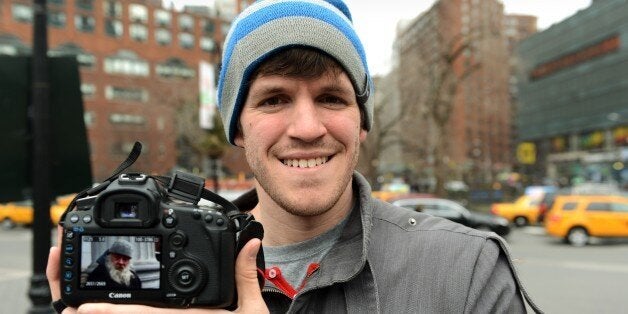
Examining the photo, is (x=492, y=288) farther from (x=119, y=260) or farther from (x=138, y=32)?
(x=138, y=32)

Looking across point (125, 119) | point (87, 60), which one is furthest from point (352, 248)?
point (87, 60)

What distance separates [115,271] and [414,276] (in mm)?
737

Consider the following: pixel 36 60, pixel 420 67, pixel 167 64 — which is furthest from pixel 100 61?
pixel 36 60

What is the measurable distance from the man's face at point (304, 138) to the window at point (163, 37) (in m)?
59.7

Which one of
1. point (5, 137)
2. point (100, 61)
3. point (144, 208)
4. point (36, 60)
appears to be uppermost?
point (100, 61)

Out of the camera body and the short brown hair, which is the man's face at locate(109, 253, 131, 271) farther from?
the short brown hair

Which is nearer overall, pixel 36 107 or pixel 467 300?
pixel 467 300

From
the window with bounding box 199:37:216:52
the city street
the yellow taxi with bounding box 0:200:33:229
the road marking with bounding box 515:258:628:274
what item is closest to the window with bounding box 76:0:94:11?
the window with bounding box 199:37:216:52

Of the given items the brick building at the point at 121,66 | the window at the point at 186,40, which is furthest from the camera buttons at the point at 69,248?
the window at the point at 186,40

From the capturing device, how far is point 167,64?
191 ft

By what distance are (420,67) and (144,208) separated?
2615 centimetres

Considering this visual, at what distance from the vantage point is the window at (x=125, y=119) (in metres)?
52.9

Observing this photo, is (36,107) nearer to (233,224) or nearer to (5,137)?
(5,137)

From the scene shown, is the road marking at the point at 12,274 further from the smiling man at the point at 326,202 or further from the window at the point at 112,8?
the window at the point at 112,8
